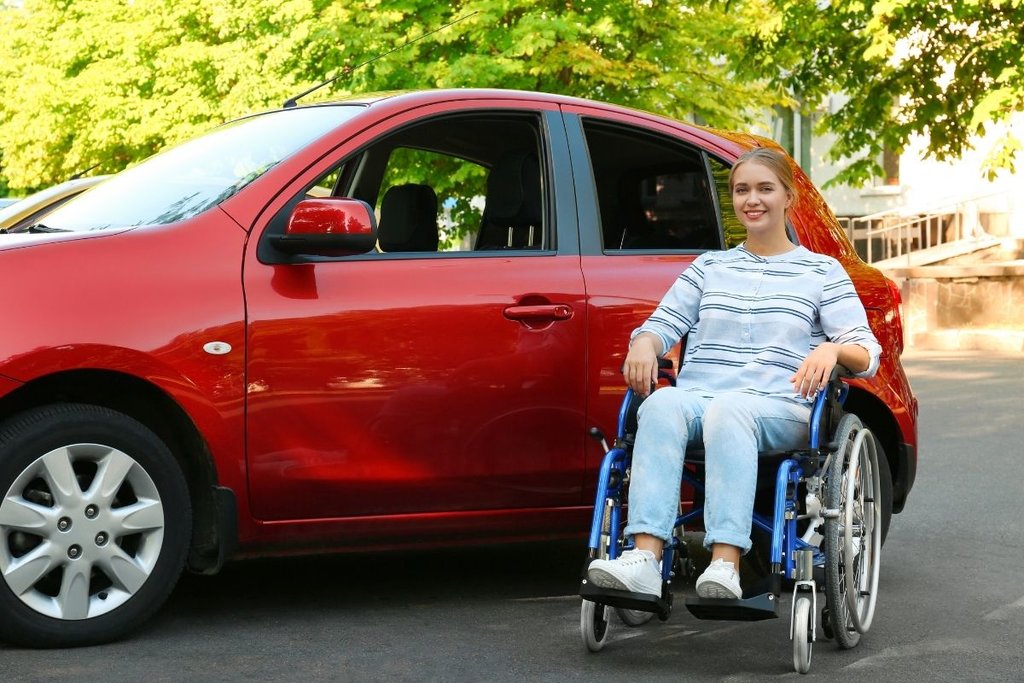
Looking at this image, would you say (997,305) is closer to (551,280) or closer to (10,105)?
(551,280)

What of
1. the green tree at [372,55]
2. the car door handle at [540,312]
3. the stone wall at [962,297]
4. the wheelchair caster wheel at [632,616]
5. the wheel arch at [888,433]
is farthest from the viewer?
the stone wall at [962,297]

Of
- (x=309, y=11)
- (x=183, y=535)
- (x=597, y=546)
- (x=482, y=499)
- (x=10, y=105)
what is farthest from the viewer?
(x=10, y=105)

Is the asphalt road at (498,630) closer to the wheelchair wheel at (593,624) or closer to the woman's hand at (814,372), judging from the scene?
the wheelchair wheel at (593,624)

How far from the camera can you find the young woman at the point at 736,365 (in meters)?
4.99

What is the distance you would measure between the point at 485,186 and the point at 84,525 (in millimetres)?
2090

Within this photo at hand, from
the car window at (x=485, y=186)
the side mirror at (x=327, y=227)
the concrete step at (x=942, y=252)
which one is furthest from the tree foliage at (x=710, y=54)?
the side mirror at (x=327, y=227)

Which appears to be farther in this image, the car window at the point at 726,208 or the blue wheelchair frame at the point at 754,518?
the car window at the point at 726,208

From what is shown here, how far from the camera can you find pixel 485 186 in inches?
255

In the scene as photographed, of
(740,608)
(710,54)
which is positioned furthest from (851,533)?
(710,54)

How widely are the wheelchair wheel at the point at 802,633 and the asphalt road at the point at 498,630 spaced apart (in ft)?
0.20

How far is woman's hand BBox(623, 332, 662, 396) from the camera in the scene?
17.3 ft

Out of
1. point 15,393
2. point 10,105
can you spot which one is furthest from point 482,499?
point 10,105

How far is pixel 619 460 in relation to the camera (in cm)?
518

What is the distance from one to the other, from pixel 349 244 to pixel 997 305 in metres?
19.0
